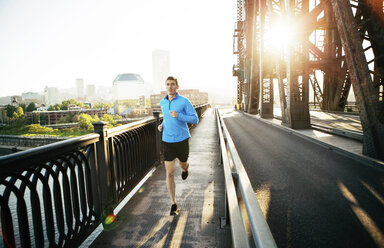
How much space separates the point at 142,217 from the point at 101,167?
3.39 feet

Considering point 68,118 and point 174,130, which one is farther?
point 68,118

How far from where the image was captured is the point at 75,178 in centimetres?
279

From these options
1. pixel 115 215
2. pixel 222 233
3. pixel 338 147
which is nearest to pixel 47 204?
pixel 115 215

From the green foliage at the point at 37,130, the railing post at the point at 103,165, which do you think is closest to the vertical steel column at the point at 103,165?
the railing post at the point at 103,165

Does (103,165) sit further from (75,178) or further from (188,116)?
(188,116)

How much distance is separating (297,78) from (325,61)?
10047 mm

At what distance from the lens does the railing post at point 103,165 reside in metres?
3.38

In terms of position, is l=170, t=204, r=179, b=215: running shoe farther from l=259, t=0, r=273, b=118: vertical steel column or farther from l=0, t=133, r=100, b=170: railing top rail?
l=259, t=0, r=273, b=118: vertical steel column

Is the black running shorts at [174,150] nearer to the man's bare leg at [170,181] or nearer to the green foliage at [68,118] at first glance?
the man's bare leg at [170,181]

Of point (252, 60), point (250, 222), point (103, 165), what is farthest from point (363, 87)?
point (252, 60)

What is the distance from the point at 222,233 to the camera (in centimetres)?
296

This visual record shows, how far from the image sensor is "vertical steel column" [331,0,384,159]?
5434 mm

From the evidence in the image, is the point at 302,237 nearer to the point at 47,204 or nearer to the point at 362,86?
the point at 47,204

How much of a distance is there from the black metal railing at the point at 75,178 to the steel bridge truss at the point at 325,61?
5727 millimetres
